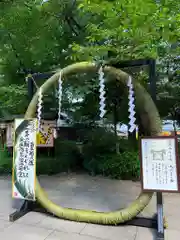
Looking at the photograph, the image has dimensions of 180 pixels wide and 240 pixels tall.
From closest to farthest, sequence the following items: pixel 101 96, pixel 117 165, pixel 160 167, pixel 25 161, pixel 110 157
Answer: pixel 160 167 → pixel 101 96 → pixel 25 161 → pixel 117 165 → pixel 110 157

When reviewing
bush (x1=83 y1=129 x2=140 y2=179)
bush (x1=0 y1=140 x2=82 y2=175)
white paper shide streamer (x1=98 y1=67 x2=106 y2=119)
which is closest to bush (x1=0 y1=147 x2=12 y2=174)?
bush (x1=0 y1=140 x2=82 y2=175)

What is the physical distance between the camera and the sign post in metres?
2.70

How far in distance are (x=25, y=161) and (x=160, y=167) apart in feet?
6.92

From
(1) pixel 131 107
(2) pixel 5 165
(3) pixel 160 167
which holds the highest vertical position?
(1) pixel 131 107

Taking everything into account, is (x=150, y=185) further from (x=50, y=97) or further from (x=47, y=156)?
(x=47, y=156)

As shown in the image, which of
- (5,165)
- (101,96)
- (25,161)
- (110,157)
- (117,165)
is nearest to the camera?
(101,96)

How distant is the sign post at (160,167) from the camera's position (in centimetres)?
270

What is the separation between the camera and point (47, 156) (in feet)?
22.6

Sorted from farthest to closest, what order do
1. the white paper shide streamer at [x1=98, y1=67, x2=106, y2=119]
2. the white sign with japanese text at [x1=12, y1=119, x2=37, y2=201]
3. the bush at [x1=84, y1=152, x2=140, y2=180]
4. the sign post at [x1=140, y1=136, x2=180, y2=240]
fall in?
the bush at [x1=84, y1=152, x2=140, y2=180] → the white sign with japanese text at [x1=12, y1=119, x2=37, y2=201] → the white paper shide streamer at [x1=98, y1=67, x2=106, y2=119] → the sign post at [x1=140, y1=136, x2=180, y2=240]

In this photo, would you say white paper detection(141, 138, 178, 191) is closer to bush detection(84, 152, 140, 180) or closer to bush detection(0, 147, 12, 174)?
bush detection(84, 152, 140, 180)

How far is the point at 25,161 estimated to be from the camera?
11.0 ft

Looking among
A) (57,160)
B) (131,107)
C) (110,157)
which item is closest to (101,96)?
(131,107)

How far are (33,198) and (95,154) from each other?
3519 mm

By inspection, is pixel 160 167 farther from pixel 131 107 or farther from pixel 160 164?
pixel 131 107
